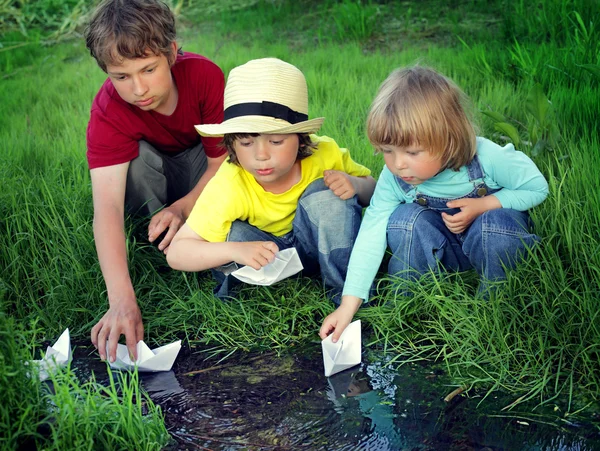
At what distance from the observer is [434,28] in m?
5.83

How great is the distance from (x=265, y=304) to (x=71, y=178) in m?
1.28

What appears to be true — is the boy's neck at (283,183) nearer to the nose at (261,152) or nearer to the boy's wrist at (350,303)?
the nose at (261,152)

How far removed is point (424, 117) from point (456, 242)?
0.56m

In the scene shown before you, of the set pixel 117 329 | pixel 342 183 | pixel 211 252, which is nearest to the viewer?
pixel 117 329

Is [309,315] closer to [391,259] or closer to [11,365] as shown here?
[391,259]

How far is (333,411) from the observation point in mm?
2279

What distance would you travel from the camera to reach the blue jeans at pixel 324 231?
111 inches

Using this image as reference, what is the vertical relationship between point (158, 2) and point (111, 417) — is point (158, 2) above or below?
above

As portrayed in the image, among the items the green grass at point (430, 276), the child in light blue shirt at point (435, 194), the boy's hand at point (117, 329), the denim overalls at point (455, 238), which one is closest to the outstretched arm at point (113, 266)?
the boy's hand at point (117, 329)

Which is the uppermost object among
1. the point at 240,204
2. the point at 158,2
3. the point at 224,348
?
the point at 158,2

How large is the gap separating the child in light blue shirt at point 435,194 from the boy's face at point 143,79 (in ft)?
2.82

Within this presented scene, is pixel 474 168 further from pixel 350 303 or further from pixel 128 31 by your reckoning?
pixel 128 31

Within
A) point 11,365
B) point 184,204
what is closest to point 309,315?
point 184,204

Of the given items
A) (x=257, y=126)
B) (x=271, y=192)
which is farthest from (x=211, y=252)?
(x=257, y=126)
